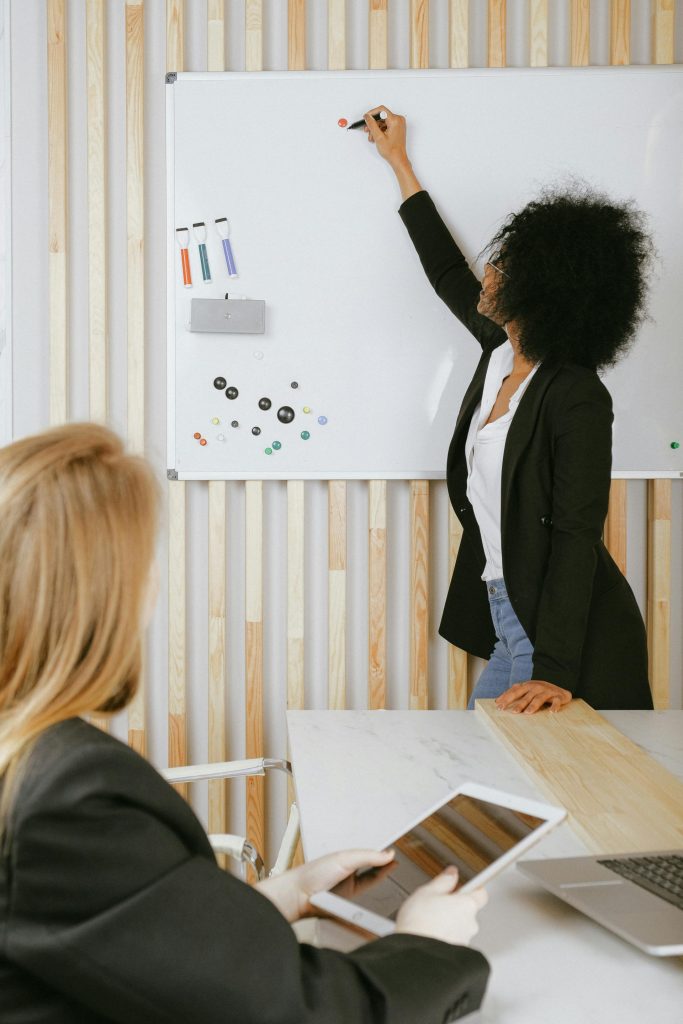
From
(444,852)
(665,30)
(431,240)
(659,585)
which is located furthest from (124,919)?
(665,30)

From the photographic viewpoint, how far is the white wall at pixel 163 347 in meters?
2.76

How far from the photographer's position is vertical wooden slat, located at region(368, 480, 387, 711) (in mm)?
2785

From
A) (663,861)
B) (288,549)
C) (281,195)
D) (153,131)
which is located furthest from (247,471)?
(663,861)

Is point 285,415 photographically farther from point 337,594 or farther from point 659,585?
point 659,585

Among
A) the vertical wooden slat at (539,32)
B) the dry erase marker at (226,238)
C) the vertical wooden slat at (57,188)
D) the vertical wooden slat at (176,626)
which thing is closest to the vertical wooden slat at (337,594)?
the vertical wooden slat at (176,626)

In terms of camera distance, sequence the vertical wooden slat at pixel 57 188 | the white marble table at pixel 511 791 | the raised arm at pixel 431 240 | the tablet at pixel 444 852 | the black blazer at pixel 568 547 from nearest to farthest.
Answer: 1. the white marble table at pixel 511 791
2. the tablet at pixel 444 852
3. the black blazer at pixel 568 547
4. the raised arm at pixel 431 240
5. the vertical wooden slat at pixel 57 188

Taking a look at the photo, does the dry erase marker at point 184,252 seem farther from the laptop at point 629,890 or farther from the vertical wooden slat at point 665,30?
the laptop at point 629,890

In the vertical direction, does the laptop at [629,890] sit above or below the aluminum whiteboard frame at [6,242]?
below

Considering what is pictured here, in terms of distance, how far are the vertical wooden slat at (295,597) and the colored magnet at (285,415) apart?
173 mm

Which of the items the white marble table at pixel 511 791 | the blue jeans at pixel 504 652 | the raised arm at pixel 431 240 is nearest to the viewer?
the white marble table at pixel 511 791

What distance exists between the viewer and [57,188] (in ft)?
8.95

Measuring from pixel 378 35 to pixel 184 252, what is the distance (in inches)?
31.3

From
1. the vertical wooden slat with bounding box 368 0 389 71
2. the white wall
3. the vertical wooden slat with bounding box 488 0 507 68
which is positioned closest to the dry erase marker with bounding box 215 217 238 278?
the white wall

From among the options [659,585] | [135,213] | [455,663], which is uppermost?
[135,213]
